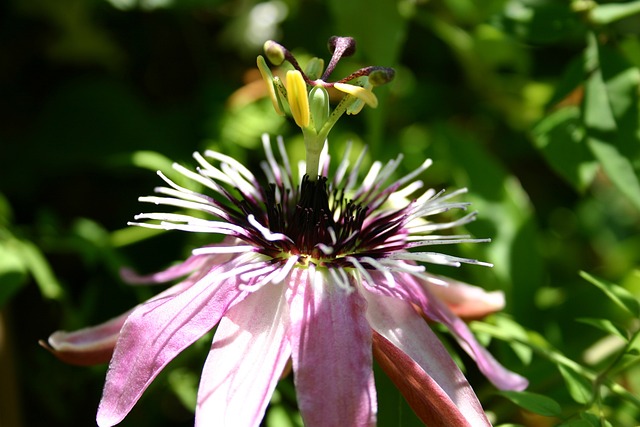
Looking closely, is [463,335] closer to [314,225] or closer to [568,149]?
[314,225]

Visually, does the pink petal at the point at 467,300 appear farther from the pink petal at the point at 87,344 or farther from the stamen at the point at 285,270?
the pink petal at the point at 87,344

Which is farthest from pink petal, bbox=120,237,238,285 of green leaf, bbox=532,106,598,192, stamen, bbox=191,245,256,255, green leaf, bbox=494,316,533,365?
green leaf, bbox=532,106,598,192

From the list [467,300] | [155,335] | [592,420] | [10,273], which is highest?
[10,273]

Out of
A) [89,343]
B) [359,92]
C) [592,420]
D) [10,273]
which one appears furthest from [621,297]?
[10,273]

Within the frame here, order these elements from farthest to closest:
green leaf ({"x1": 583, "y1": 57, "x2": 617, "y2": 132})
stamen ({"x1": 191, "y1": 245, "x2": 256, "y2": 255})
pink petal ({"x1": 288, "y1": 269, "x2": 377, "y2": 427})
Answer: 1. green leaf ({"x1": 583, "y1": 57, "x2": 617, "y2": 132})
2. stamen ({"x1": 191, "y1": 245, "x2": 256, "y2": 255})
3. pink petal ({"x1": 288, "y1": 269, "x2": 377, "y2": 427})

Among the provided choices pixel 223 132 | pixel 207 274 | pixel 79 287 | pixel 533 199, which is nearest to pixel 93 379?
pixel 79 287

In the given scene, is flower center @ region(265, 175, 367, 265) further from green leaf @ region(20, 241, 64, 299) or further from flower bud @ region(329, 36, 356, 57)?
green leaf @ region(20, 241, 64, 299)
